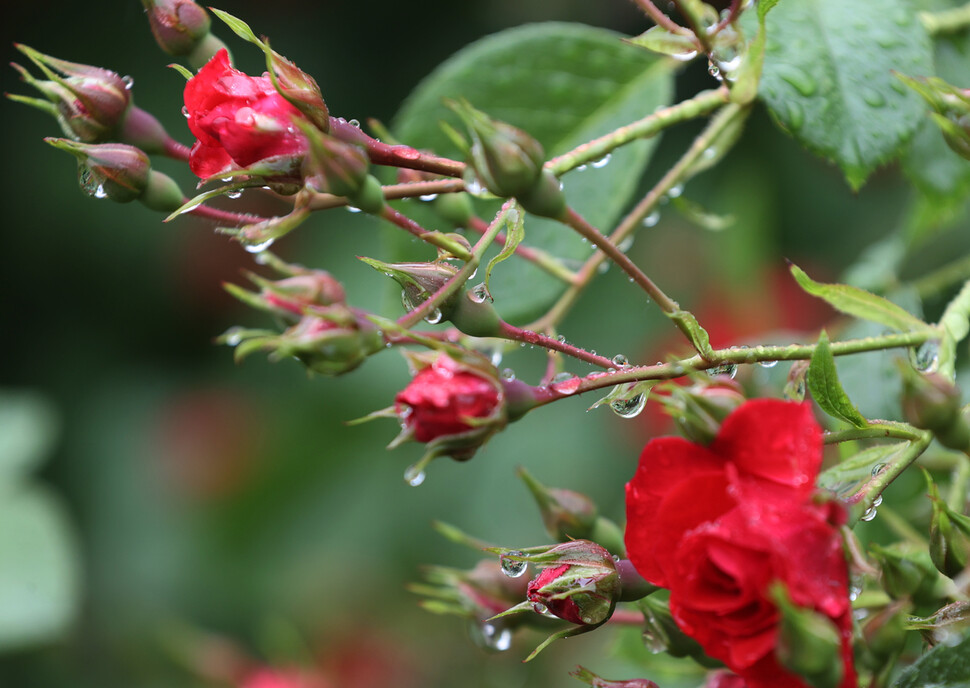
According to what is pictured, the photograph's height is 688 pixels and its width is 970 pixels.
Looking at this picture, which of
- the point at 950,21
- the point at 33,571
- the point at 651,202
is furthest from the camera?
the point at 33,571

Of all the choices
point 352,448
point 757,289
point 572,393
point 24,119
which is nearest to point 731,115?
point 572,393

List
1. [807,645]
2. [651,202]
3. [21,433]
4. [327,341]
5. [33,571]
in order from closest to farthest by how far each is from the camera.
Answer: [807,645] < [327,341] < [651,202] < [33,571] < [21,433]

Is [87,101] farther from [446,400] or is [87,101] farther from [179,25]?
[446,400]

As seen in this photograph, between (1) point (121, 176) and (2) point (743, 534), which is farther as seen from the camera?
(1) point (121, 176)

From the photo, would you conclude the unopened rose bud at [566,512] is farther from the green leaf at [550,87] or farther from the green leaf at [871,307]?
the green leaf at [550,87]

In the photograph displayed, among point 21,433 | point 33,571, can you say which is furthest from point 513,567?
point 21,433

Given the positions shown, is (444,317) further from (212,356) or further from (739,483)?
(212,356)

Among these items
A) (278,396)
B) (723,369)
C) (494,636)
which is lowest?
(278,396)

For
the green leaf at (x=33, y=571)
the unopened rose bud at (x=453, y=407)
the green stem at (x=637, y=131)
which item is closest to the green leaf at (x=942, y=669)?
the unopened rose bud at (x=453, y=407)
